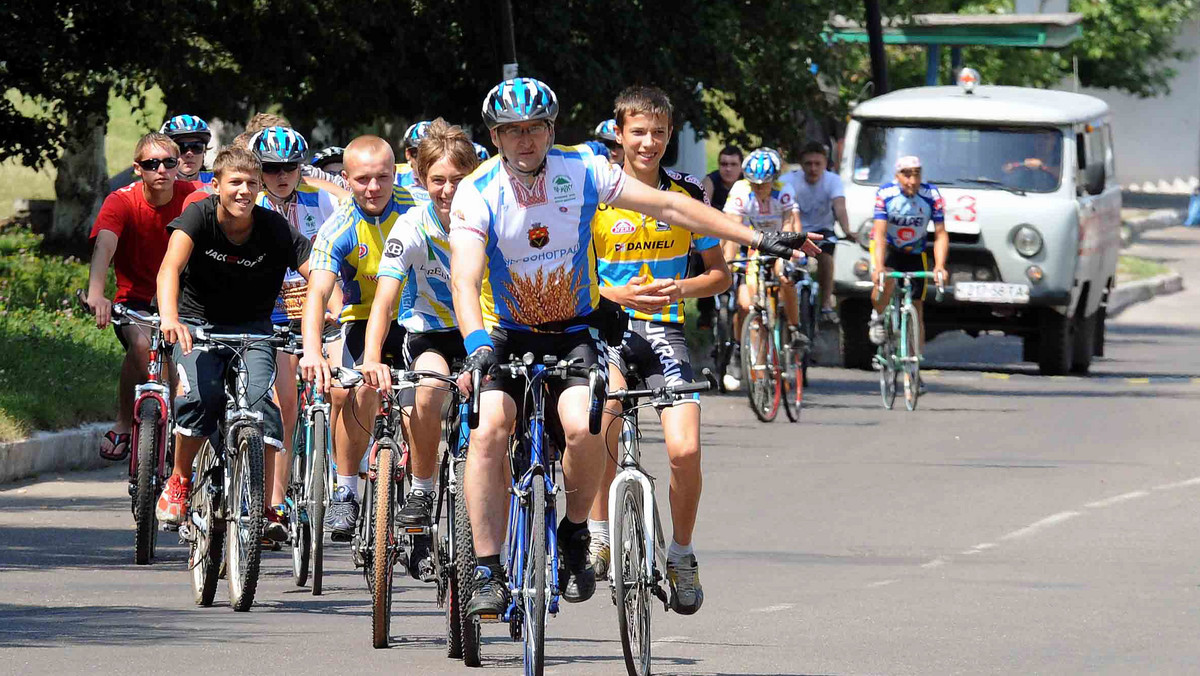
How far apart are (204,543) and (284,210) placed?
77.7 inches

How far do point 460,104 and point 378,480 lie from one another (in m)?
14.6

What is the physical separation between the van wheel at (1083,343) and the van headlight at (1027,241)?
5.03 ft

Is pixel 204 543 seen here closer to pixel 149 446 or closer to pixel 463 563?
pixel 149 446

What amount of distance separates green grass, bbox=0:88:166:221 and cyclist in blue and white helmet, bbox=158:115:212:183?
16.5 meters

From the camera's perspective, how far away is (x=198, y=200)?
9547 mm

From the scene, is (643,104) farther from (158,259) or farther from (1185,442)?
(1185,442)

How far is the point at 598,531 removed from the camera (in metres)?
7.80

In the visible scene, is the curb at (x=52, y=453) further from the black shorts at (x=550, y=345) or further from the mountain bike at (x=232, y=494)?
the black shorts at (x=550, y=345)

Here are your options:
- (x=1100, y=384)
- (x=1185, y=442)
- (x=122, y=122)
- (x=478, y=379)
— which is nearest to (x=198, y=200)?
(x=478, y=379)

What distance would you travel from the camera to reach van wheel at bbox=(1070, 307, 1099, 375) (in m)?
22.2

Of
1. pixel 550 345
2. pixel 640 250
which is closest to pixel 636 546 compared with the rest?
pixel 550 345

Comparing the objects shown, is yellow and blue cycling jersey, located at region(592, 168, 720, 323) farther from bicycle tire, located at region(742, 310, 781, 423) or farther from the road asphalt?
bicycle tire, located at region(742, 310, 781, 423)

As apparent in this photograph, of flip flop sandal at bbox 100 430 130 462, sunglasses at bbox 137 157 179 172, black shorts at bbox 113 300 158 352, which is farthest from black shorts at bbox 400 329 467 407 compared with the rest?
flip flop sandal at bbox 100 430 130 462

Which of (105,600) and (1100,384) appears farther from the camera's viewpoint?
(1100,384)
